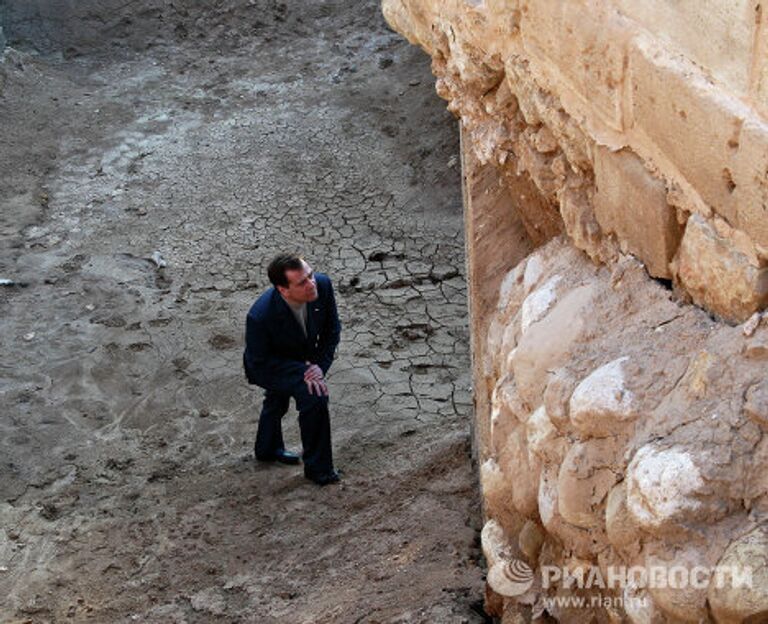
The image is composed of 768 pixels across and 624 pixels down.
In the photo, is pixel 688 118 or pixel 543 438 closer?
pixel 688 118

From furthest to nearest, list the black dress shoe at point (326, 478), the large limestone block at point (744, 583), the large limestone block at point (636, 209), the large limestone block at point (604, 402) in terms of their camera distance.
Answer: the black dress shoe at point (326, 478), the large limestone block at point (636, 209), the large limestone block at point (604, 402), the large limestone block at point (744, 583)

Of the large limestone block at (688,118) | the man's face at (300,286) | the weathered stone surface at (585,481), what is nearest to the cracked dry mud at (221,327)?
the man's face at (300,286)

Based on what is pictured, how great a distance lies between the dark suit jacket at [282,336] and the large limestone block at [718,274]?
10.1 ft

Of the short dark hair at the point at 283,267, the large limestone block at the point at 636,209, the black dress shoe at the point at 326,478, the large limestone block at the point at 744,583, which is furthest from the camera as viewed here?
the black dress shoe at the point at 326,478

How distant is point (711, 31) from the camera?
7.18 ft

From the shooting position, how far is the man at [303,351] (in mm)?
5395

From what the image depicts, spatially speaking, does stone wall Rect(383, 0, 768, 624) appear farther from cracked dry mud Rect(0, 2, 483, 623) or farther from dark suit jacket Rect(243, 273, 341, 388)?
dark suit jacket Rect(243, 273, 341, 388)

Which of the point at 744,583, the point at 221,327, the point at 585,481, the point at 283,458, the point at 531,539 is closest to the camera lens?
the point at 744,583

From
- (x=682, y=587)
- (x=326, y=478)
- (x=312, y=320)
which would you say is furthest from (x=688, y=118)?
(x=326, y=478)

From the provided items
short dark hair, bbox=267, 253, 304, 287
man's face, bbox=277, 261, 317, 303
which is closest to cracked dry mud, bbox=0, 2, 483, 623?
man's face, bbox=277, 261, 317, 303

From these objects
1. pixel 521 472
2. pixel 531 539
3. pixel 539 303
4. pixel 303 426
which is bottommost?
pixel 303 426

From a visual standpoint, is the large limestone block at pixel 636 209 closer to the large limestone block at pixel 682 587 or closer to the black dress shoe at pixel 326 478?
the large limestone block at pixel 682 587

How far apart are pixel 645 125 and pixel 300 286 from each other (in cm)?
291

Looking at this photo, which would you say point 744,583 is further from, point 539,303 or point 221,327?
point 221,327
